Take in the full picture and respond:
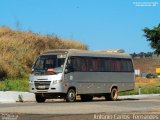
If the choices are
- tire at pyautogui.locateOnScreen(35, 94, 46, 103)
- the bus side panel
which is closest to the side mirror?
the bus side panel

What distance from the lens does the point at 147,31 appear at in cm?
6188

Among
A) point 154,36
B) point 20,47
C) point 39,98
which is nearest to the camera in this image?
point 39,98

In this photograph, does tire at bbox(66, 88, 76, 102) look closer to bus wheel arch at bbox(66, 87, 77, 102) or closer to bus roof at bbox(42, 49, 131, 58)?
bus wheel arch at bbox(66, 87, 77, 102)

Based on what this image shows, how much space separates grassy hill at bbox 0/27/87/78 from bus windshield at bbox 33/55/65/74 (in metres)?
16.9

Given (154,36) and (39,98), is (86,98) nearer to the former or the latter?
(39,98)

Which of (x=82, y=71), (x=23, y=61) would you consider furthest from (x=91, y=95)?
(x=23, y=61)

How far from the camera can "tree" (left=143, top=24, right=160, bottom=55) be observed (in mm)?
60812

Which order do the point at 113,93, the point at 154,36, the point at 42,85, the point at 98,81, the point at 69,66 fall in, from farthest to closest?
the point at 154,36 → the point at 113,93 → the point at 98,81 → the point at 69,66 → the point at 42,85

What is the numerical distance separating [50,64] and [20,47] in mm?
21629

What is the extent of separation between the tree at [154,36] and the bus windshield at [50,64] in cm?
3154

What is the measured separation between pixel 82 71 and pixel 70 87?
147cm

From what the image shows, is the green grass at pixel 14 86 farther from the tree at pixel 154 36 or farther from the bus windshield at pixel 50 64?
the tree at pixel 154 36

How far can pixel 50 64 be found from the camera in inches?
1204

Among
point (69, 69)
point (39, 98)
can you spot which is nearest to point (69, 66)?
point (69, 69)
